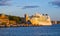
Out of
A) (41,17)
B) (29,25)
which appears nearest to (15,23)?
(29,25)

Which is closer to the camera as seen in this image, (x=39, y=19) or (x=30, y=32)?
(x=30, y=32)

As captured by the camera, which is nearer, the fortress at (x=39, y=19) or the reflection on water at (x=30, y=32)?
the reflection on water at (x=30, y=32)

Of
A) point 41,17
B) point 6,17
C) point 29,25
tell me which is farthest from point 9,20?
point 41,17

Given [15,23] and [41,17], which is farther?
[41,17]

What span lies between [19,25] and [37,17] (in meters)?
12.4

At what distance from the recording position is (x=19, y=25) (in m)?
99.6

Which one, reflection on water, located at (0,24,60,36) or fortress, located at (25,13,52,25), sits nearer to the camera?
reflection on water, located at (0,24,60,36)

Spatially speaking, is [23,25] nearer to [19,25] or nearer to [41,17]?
[19,25]

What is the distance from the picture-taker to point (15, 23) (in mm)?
99188

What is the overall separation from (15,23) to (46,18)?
56.7 ft

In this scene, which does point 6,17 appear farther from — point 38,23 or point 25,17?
point 38,23

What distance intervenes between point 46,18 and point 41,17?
265 cm

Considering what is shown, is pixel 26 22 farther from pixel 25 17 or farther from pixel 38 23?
pixel 38 23

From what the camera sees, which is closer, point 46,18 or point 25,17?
point 25,17
